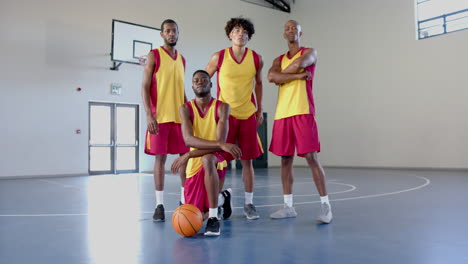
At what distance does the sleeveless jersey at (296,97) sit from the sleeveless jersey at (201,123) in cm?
66

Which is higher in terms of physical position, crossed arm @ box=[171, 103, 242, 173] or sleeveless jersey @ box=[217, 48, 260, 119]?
sleeveless jersey @ box=[217, 48, 260, 119]

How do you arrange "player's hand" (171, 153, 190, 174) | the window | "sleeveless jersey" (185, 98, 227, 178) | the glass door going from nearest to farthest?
"player's hand" (171, 153, 190, 174)
"sleeveless jersey" (185, 98, 227, 178)
the window
the glass door

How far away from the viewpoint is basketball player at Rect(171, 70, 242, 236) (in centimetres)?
266

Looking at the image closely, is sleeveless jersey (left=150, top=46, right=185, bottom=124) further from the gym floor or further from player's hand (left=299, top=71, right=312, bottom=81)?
player's hand (left=299, top=71, right=312, bottom=81)

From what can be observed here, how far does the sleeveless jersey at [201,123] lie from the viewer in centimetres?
284

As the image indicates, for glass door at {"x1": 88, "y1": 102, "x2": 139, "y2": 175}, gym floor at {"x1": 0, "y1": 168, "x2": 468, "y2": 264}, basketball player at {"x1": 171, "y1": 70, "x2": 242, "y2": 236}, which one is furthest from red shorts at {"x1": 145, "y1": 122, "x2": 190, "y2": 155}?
glass door at {"x1": 88, "y1": 102, "x2": 139, "y2": 175}

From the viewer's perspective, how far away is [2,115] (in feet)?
28.8

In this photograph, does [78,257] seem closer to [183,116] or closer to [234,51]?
[183,116]

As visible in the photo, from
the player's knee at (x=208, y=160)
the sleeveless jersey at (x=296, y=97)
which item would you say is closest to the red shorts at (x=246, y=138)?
the sleeveless jersey at (x=296, y=97)

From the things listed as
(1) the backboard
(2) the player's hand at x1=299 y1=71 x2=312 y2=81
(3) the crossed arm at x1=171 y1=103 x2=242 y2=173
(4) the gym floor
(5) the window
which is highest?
(5) the window

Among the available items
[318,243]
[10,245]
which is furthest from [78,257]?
→ [318,243]

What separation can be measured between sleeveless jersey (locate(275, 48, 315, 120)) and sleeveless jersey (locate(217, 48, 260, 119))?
0.86ft

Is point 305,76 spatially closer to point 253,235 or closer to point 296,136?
point 296,136

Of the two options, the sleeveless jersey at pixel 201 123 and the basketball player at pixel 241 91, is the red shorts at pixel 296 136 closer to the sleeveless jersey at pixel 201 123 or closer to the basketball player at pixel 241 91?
the basketball player at pixel 241 91
